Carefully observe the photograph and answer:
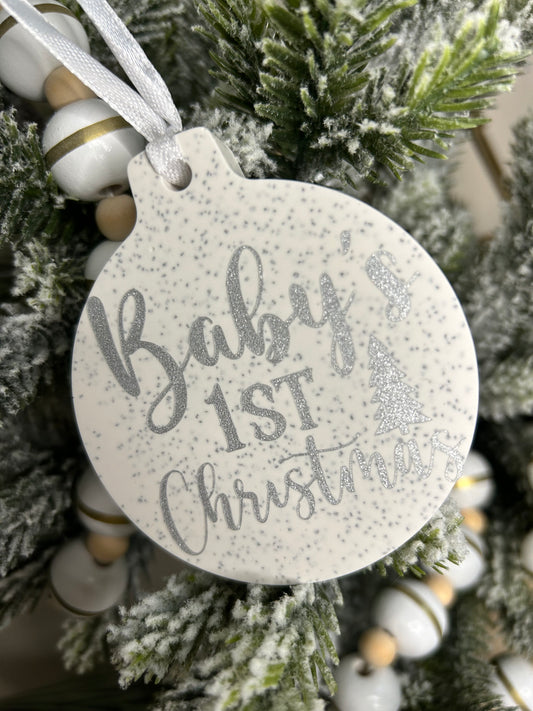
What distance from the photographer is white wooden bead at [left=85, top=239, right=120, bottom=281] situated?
0.59 m

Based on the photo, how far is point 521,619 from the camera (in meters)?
0.69

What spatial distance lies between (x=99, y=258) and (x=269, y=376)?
0.21 meters

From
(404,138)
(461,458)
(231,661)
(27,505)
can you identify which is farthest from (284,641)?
(404,138)

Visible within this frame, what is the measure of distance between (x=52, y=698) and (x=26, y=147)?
61cm

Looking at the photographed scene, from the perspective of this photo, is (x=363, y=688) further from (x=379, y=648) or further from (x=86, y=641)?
(x=86, y=641)

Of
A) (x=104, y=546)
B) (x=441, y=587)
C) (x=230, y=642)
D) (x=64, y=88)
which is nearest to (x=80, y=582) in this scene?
(x=104, y=546)

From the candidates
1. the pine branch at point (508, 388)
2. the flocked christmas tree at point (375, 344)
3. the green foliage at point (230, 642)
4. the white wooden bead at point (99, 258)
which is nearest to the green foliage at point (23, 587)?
the flocked christmas tree at point (375, 344)

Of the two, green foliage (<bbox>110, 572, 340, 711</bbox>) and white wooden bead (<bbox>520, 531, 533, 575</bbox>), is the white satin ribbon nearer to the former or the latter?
green foliage (<bbox>110, 572, 340, 711</bbox>)

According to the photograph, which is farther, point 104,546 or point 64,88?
point 104,546

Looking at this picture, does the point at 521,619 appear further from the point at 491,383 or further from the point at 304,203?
the point at 304,203

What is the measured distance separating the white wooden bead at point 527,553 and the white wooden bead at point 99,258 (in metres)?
0.56

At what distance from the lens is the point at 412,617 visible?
66cm

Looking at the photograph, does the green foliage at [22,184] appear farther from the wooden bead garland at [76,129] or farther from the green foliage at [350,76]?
the green foliage at [350,76]

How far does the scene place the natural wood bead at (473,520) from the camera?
0.74 m
